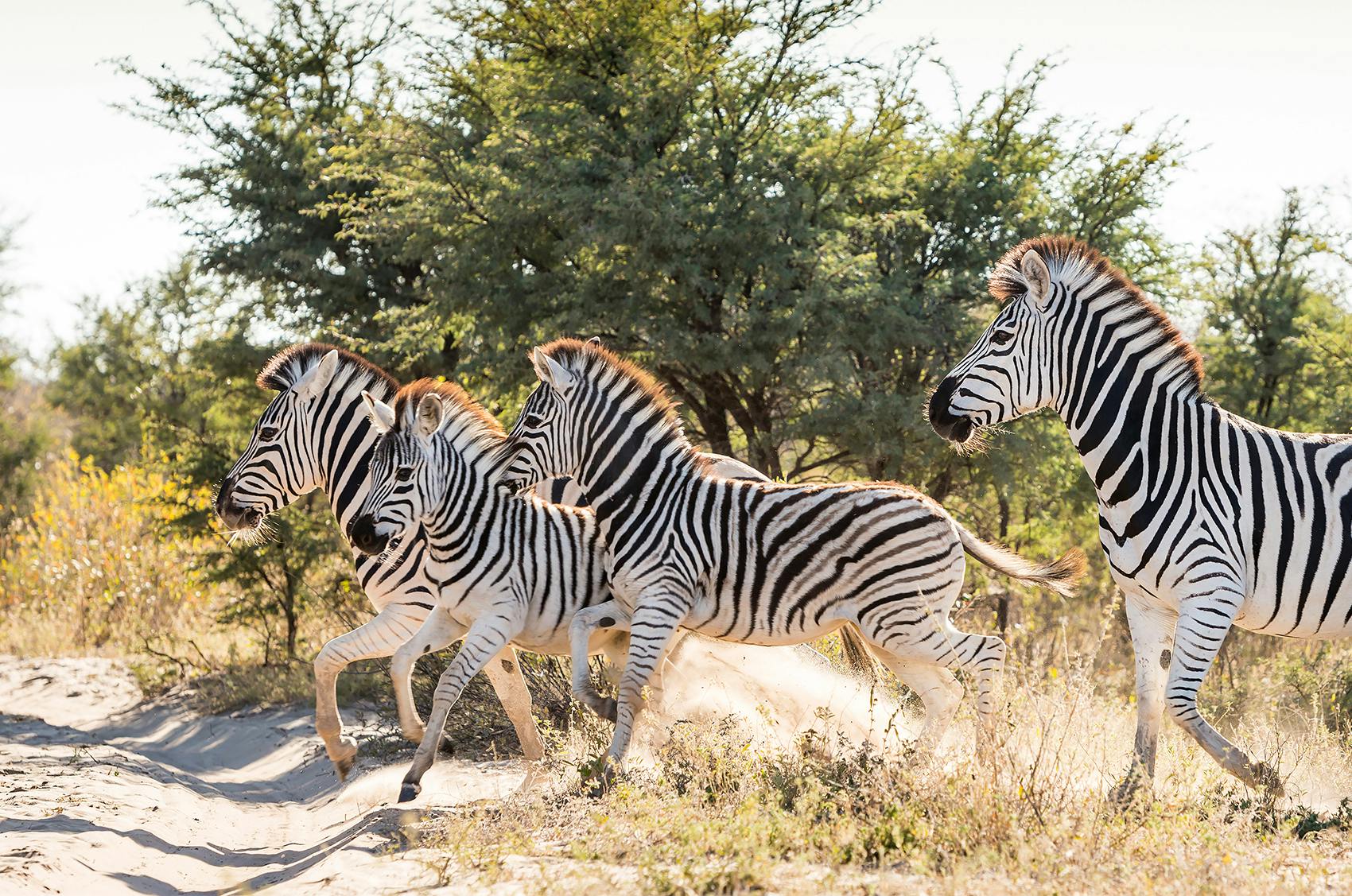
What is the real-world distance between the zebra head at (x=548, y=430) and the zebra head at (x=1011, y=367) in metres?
2.10

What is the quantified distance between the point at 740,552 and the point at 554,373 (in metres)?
1.52

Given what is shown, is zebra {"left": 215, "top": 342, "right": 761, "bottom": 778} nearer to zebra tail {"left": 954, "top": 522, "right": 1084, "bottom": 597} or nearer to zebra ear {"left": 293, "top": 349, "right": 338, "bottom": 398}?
zebra ear {"left": 293, "top": 349, "right": 338, "bottom": 398}

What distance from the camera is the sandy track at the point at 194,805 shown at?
6035 mm

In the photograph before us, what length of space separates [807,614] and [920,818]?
1.85 metres

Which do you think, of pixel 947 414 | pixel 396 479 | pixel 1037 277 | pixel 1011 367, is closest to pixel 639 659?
pixel 396 479

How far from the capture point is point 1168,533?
6488 mm

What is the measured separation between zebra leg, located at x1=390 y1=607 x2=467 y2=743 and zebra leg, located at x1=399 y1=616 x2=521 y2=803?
29 centimetres

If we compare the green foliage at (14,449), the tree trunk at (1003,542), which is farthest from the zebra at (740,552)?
the green foliage at (14,449)

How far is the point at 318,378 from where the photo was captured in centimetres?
837

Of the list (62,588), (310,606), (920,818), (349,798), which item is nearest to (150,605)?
(62,588)

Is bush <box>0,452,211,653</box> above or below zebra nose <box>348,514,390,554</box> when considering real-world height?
below

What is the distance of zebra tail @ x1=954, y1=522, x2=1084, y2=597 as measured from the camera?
7.31 metres

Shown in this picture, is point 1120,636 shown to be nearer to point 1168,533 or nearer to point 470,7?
point 1168,533

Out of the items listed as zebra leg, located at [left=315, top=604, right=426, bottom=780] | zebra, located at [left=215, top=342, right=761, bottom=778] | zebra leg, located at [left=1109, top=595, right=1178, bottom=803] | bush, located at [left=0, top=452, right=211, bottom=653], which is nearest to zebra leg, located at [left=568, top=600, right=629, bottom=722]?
zebra, located at [left=215, top=342, right=761, bottom=778]
